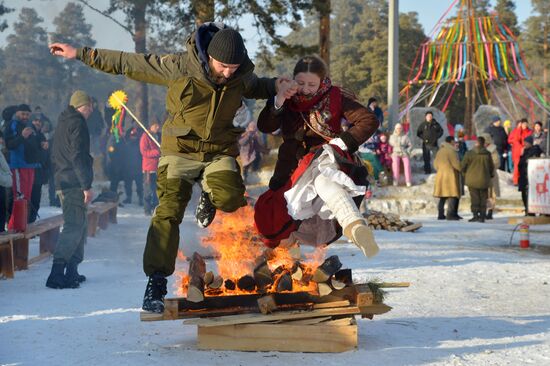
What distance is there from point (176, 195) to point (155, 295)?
0.71m

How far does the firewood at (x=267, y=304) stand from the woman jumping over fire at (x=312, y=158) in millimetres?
564

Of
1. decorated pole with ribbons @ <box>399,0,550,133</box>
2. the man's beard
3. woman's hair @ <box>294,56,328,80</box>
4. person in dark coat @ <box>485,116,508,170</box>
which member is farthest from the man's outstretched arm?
decorated pole with ribbons @ <box>399,0,550,133</box>

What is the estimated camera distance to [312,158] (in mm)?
5969

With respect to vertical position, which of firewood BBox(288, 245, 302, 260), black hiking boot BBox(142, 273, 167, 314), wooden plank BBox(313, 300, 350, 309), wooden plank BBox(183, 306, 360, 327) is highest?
firewood BBox(288, 245, 302, 260)

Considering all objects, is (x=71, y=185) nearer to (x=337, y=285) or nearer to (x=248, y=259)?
(x=248, y=259)

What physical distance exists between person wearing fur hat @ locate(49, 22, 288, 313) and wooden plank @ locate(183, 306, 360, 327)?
0.34 m

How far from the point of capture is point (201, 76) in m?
5.62

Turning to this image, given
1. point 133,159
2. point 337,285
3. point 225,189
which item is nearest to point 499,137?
point 133,159

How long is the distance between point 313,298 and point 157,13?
91.6 feet

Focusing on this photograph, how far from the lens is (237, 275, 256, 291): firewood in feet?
19.8

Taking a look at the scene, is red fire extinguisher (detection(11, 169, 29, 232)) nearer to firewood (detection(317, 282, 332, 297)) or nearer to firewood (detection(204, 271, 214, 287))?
firewood (detection(204, 271, 214, 287))

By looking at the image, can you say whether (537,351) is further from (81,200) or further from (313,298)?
(81,200)

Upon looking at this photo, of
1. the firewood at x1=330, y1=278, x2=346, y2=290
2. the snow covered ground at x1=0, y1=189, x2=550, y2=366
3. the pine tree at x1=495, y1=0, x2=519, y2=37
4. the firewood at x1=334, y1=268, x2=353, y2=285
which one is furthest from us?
the pine tree at x1=495, y1=0, x2=519, y2=37

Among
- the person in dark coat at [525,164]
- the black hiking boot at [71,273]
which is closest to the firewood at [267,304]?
the black hiking boot at [71,273]
